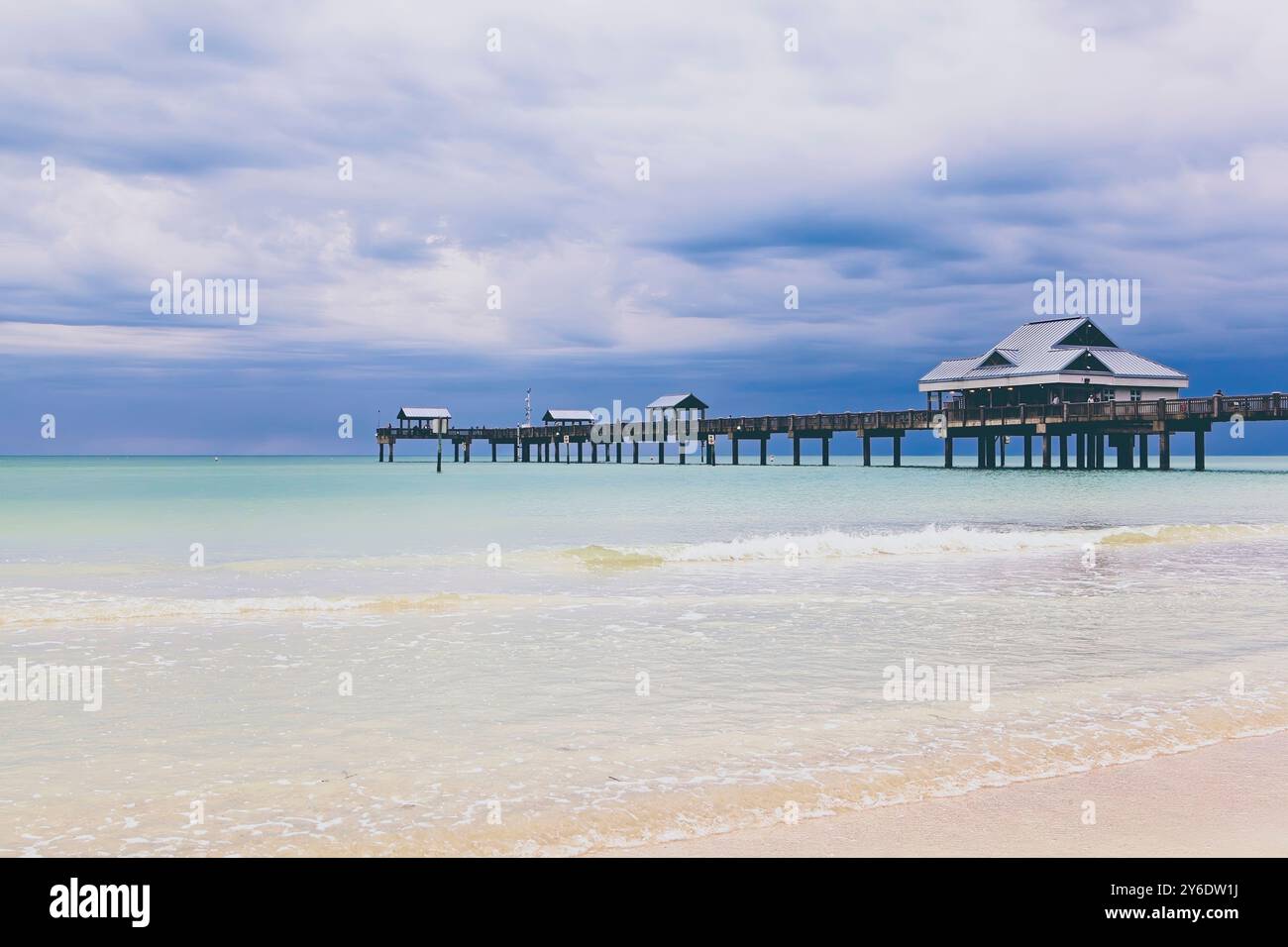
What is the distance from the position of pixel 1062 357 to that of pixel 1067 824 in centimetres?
6100

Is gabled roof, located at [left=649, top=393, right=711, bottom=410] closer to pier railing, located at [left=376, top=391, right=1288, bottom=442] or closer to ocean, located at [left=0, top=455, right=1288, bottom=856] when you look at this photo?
pier railing, located at [left=376, top=391, right=1288, bottom=442]

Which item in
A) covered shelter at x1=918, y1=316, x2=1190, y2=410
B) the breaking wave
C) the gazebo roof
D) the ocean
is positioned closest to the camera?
the ocean

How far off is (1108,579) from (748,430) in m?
68.1

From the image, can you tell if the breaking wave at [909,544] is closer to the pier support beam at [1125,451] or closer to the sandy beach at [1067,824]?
the sandy beach at [1067,824]

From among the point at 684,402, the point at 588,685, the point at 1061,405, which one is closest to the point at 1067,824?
the point at 588,685

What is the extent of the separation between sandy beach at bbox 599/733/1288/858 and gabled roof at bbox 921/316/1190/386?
5895cm

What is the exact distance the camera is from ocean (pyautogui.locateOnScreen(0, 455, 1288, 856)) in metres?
5.05

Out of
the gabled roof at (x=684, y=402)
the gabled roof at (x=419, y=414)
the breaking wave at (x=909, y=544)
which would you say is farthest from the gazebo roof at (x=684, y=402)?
the breaking wave at (x=909, y=544)

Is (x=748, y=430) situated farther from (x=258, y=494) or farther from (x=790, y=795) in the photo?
(x=790, y=795)

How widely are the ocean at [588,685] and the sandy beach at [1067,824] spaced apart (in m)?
0.22

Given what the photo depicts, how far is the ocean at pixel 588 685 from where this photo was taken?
5.05 meters

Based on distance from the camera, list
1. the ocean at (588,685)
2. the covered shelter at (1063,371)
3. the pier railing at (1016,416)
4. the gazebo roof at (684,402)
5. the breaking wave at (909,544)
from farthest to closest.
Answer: the gazebo roof at (684,402)
the covered shelter at (1063,371)
the pier railing at (1016,416)
the breaking wave at (909,544)
the ocean at (588,685)

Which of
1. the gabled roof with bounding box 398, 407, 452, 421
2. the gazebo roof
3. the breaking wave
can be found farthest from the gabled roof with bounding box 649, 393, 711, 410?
the breaking wave

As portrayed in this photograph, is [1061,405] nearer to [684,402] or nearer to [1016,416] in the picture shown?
[1016,416]
